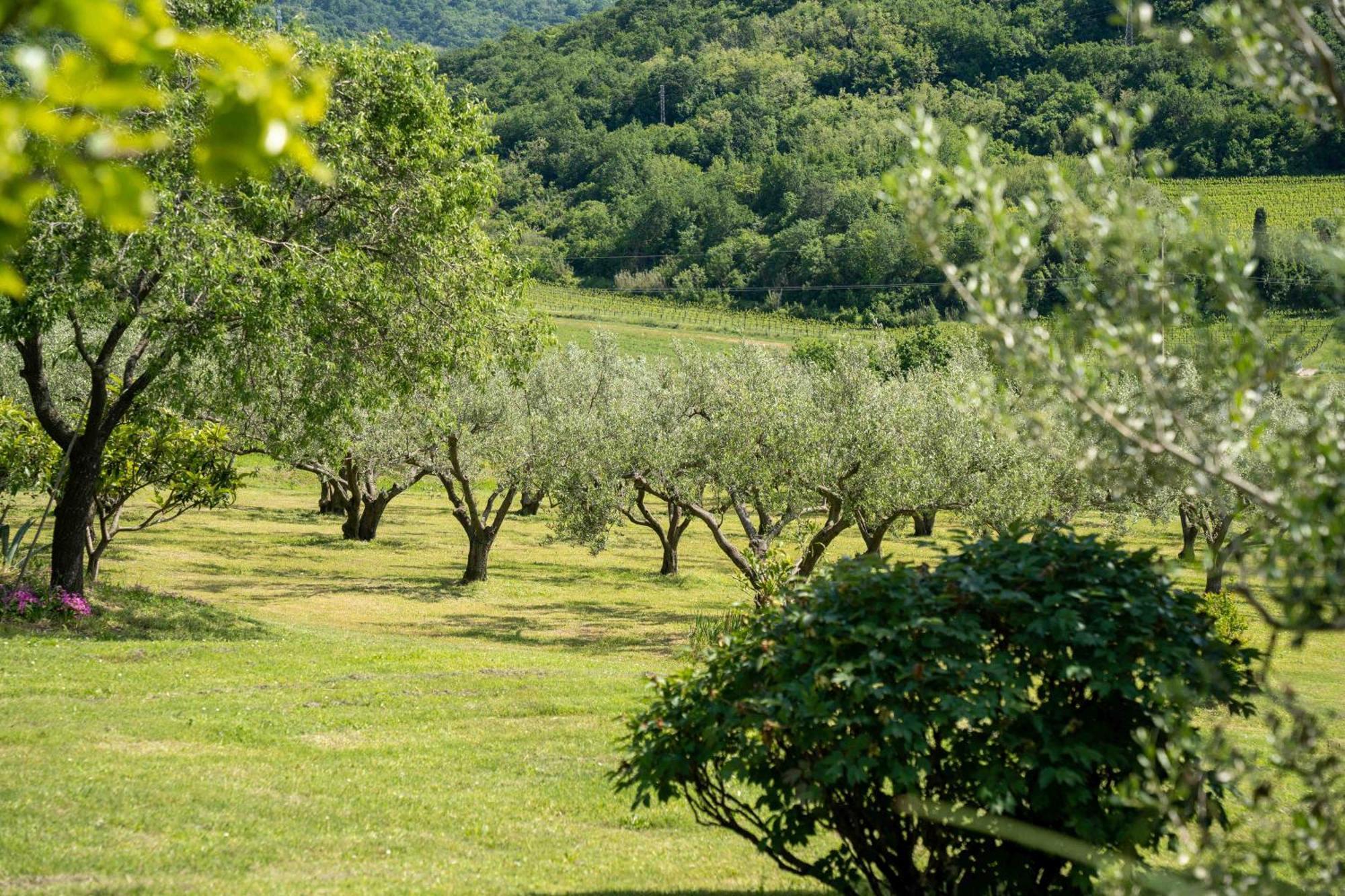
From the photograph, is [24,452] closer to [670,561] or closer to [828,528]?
[828,528]

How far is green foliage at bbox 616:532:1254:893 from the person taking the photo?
5.61m

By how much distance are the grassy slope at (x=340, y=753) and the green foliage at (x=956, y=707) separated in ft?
6.00

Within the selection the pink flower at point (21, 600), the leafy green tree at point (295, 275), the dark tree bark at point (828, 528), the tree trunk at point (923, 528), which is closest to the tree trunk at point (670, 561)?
the dark tree bark at point (828, 528)

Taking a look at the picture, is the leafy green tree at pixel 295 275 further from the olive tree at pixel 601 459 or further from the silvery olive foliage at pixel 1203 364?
the silvery olive foliage at pixel 1203 364

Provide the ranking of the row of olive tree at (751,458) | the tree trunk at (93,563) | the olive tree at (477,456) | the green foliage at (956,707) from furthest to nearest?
the olive tree at (477,456)
the row of olive tree at (751,458)
the tree trunk at (93,563)
the green foliage at (956,707)

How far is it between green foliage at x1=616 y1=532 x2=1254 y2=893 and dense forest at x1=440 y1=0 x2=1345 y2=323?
83.3 meters

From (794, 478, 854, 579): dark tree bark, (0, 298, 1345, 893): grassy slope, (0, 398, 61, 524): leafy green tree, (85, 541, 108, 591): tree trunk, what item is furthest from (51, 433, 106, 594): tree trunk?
(794, 478, 854, 579): dark tree bark

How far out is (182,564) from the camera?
1189 inches

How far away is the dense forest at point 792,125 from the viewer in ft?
333

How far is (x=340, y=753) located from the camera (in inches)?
444

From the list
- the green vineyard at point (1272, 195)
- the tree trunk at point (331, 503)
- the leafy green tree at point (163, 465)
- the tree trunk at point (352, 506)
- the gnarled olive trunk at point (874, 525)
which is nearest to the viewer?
the leafy green tree at point (163, 465)

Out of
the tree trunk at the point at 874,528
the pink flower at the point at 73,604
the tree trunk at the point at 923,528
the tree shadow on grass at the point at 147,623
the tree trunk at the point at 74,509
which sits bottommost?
the tree trunk at the point at 923,528

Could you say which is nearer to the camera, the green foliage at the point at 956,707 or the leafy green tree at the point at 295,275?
the green foliage at the point at 956,707

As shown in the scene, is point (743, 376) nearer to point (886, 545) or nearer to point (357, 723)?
point (357, 723)
